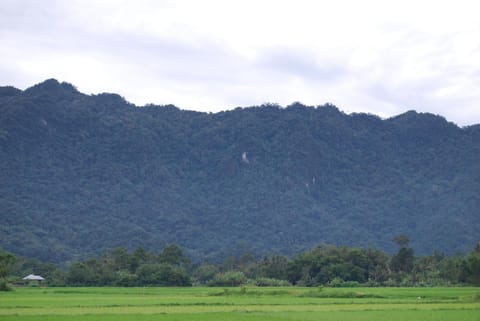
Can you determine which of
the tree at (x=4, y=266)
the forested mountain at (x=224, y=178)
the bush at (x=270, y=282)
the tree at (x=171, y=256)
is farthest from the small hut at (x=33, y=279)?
the forested mountain at (x=224, y=178)

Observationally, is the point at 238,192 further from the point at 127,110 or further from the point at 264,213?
the point at 127,110

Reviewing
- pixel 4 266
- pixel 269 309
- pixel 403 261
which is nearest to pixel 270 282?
pixel 403 261

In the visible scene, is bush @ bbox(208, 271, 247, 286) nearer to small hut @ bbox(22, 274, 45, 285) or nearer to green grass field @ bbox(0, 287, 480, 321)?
small hut @ bbox(22, 274, 45, 285)

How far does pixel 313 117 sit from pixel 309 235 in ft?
152

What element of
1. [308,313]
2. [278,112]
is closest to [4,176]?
[278,112]

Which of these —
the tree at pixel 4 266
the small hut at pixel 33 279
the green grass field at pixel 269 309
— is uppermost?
the tree at pixel 4 266

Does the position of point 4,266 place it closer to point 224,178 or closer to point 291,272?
point 291,272

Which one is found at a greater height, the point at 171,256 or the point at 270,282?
the point at 171,256

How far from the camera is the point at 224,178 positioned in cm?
14838

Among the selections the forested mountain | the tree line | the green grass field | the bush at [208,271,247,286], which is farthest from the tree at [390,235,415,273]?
the forested mountain

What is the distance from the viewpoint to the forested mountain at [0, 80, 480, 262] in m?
119

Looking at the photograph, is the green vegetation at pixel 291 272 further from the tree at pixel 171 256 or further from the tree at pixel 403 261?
the tree at pixel 171 256

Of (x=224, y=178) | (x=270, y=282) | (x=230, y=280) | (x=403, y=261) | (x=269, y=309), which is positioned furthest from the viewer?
(x=224, y=178)

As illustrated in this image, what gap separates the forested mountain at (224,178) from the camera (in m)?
119
